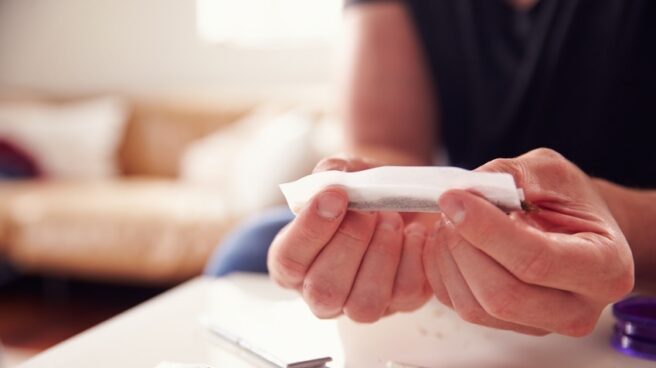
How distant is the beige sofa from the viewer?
7.49 ft

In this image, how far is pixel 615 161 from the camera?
2.94ft

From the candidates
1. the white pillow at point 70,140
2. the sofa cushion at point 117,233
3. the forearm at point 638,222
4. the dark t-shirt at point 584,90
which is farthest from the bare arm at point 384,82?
the white pillow at point 70,140

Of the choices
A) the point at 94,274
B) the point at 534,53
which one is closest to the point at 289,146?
the point at 94,274

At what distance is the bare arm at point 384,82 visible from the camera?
3.22 feet

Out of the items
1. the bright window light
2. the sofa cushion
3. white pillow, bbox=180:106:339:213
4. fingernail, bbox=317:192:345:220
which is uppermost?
the bright window light

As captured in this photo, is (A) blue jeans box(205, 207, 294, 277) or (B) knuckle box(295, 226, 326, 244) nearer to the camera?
(B) knuckle box(295, 226, 326, 244)

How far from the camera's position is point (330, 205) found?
41 cm

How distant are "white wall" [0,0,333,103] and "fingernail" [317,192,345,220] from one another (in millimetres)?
2552

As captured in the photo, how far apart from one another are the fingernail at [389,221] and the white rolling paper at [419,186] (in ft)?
0.25

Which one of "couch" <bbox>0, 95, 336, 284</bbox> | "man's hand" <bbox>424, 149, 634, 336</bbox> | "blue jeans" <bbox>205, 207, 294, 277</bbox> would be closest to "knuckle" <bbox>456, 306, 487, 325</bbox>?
"man's hand" <bbox>424, 149, 634, 336</bbox>

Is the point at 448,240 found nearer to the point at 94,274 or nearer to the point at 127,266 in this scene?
the point at 127,266

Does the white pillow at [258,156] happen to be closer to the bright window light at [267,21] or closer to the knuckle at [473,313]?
the bright window light at [267,21]

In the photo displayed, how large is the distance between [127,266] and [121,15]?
1.49 m

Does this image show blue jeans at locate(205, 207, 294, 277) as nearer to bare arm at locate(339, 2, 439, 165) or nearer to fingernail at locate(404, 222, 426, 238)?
fingernail at locate(404, 222, 426, 238)
